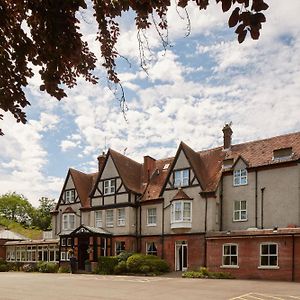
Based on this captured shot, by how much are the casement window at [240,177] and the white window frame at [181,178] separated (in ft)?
11.6

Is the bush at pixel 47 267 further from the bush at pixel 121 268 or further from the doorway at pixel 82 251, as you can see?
the bush at pixel 121 268

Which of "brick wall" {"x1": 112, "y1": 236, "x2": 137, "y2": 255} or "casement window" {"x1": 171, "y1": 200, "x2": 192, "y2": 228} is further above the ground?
"casement window" {"x1": 171, "y1": 200, "x2": 192, "y2": 228}

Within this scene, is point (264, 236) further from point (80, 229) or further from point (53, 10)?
point (53, 10)

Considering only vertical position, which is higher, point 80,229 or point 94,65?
point 94,65

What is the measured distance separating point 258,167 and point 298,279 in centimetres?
860

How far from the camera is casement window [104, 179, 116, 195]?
3775 centimetres

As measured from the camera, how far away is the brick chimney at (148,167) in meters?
39.1

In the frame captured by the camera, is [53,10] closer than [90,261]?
Yes

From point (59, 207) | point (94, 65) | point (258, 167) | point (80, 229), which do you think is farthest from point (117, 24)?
point (59, 207)

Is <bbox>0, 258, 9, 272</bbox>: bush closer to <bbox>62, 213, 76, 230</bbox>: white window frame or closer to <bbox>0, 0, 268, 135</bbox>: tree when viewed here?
<bbox>62, 213, 76, 230</bbox>: white window frame

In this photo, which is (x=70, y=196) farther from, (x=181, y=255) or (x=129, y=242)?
(x=181, y=255)

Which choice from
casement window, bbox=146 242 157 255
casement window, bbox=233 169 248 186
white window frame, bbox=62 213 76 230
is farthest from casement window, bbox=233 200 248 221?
white window frame, bbox=62 213 76 230

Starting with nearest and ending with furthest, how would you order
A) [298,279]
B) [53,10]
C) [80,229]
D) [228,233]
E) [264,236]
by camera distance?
[53,10], [298,279], [264,236], [228,233], [80,229]

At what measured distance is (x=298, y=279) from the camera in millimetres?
24688
